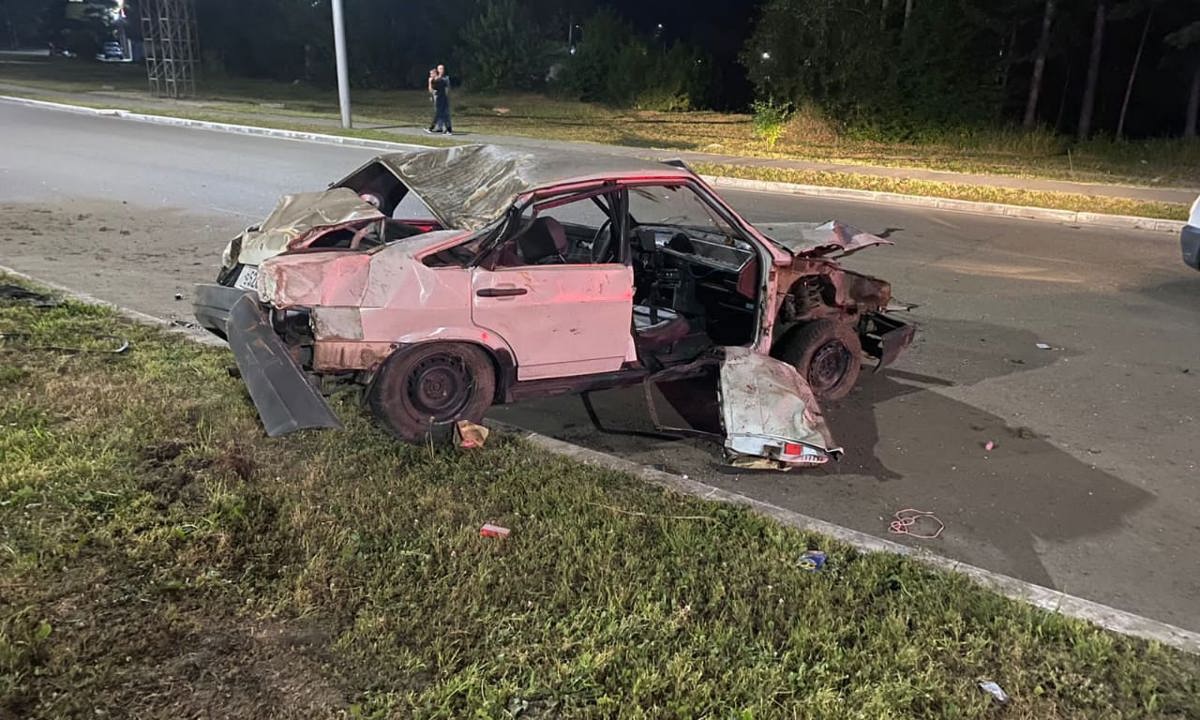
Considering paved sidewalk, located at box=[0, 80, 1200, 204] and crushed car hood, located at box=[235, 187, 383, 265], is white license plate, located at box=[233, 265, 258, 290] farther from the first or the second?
paved sidewalk, located at box=[0, 80, 1200, 204]

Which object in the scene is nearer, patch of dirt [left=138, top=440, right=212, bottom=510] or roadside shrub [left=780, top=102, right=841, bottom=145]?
patch of dirt [left=138, top=440, right=212, bottom=510]

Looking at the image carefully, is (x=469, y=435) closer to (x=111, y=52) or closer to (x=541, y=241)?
(x=541, y=241)

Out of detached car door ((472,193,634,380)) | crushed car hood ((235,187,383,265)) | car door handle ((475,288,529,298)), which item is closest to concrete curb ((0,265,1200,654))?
detached car door ((472,193,634,380))

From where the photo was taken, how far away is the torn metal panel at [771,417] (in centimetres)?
448

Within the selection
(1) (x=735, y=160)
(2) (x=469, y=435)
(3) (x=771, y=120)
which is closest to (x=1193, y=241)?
(2) (x=469, y=435)

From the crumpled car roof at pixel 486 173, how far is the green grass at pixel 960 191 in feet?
35.5

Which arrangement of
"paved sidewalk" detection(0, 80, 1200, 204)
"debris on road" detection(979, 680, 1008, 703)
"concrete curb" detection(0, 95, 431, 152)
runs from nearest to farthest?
"debris on road" detection(979, 680, 1008, 703)
"paved sidewalk" detection(0, 80, 1200, 204)
"concrete curb" detection(0, 95, 431, 152)

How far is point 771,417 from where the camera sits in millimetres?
4574

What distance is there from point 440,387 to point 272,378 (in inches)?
33.2

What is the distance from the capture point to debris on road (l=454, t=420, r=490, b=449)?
4.62m

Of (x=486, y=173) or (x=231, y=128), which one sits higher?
(x=486, y=173)

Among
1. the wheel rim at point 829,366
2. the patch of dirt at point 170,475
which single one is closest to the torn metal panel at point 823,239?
the wheel rim at point 829,366

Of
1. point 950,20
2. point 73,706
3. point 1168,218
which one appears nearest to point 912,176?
point 1168,218

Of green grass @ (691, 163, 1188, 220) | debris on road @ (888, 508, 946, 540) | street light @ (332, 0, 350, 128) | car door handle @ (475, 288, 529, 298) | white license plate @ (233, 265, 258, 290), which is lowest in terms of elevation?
debris on road @ (888, 508, 946, 540)
